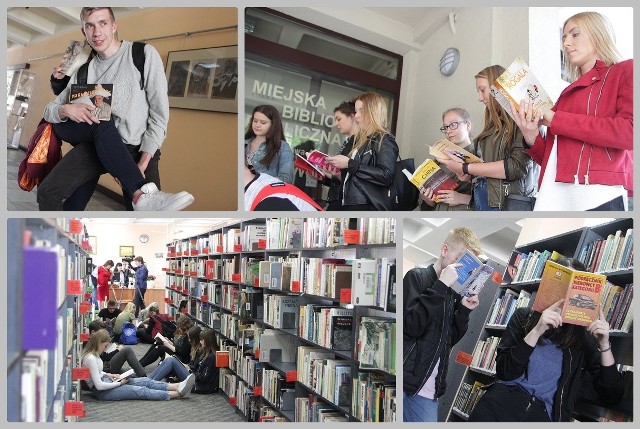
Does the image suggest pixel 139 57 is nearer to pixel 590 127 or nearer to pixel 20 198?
pixel 20 198

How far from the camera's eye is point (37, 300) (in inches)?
83.8

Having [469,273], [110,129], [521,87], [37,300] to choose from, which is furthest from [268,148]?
[37,300]

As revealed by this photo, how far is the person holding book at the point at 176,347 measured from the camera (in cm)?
568

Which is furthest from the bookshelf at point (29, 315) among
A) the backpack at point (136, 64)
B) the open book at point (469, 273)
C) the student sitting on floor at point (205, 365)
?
the student sitting on floor at point (205, 365)

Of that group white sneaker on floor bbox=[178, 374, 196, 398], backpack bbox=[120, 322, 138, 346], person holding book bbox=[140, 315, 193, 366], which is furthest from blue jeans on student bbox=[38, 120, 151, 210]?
white sneaker on floor bbox=[178, 374, 196, 398]

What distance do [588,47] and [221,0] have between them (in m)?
1.75

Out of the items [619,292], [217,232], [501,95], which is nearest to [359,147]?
[501,95]

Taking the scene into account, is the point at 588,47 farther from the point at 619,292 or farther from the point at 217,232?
the point at 217,232

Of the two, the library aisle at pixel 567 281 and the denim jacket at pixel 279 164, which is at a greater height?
the denim jacket at pixel 279 164

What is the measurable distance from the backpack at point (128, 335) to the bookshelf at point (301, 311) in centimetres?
47

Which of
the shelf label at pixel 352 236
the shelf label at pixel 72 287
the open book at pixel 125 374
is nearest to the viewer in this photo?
the shelf label at pixel 72 287

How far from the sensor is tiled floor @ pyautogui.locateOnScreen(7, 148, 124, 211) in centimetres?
304

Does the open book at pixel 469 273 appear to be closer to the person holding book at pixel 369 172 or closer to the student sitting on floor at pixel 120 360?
the person holding book at pixel 369 172

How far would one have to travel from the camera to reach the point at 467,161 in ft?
10.2
